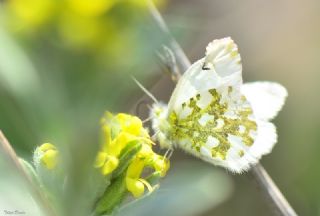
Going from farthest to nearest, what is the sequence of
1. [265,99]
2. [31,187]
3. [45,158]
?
[265,99] → [45,158] → [31,187]

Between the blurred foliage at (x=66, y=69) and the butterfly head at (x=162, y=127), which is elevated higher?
the blurred foliage at (x=66, y=69)

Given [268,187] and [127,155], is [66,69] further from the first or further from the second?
[268,187]

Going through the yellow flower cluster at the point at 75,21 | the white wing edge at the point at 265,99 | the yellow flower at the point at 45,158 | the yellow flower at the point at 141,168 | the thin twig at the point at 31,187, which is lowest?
the white wing edge at the point at 265,99

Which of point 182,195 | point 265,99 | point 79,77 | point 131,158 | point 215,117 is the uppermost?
point 79,77

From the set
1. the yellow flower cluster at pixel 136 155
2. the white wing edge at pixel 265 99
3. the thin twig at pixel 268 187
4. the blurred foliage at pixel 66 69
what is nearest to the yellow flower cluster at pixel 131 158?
the yellow flower cluster at pixel 136 155

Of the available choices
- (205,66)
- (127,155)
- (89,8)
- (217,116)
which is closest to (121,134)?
(127,155)

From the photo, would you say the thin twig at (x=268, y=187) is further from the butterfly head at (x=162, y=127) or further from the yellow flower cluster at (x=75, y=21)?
the yellow flower cluster at (x=75, y=21)

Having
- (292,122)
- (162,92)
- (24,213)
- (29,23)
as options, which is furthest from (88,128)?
(292,122)

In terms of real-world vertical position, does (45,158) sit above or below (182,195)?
above
